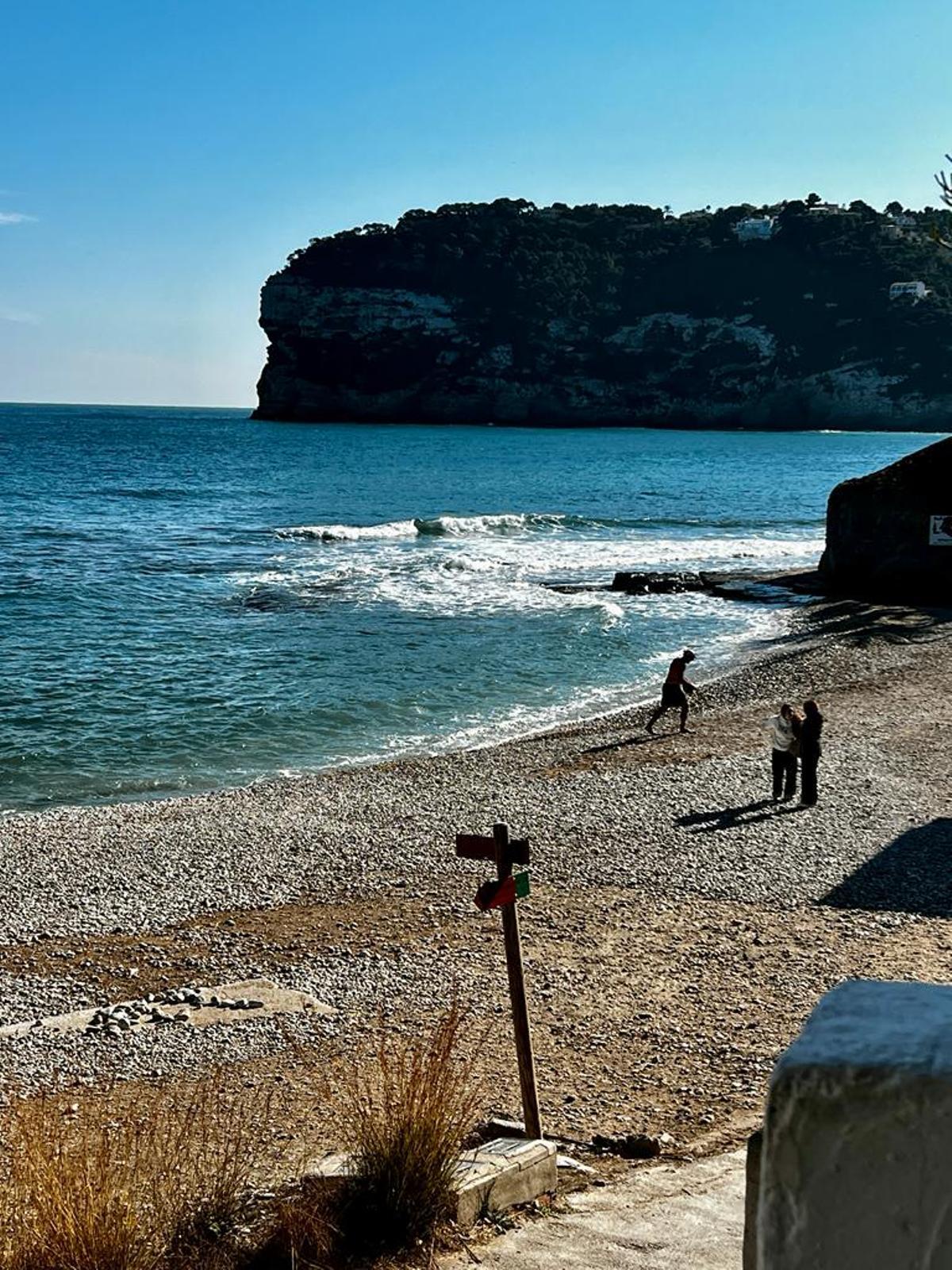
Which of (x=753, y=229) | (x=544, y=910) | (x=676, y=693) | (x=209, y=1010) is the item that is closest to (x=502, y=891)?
(x=209, y=1010)

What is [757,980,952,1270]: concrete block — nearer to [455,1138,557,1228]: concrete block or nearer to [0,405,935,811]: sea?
[455,1138,557,1228]: concrete block

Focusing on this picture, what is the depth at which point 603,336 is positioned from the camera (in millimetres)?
161875

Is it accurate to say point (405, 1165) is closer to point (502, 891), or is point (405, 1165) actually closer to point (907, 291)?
point (502, 891)

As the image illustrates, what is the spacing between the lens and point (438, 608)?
37.7m

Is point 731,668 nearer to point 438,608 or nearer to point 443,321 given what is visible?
point 438,608

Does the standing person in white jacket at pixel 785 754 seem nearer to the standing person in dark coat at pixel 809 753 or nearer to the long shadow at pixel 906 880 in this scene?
the standing person in dark coat at pixel 809 753

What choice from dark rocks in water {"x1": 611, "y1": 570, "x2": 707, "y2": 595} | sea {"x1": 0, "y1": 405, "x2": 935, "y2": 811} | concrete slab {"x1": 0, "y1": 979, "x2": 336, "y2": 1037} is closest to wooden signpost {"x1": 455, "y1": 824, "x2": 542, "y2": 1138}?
concrete slab {"x1": 0, "y1": 979, "x2": 336, "y2": 1037}

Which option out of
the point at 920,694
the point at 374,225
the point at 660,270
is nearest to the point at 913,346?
the point at 660,270

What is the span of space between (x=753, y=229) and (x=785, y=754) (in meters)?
171

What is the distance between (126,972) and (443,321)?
505ft

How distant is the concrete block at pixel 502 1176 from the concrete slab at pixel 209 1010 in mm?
3734

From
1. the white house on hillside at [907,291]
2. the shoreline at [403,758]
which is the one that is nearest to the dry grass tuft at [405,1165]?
the shoreline at [403,758]

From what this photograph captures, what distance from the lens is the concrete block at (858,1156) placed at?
1.38m

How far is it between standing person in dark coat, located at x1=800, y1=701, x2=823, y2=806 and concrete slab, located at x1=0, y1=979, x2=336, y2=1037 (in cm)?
831
